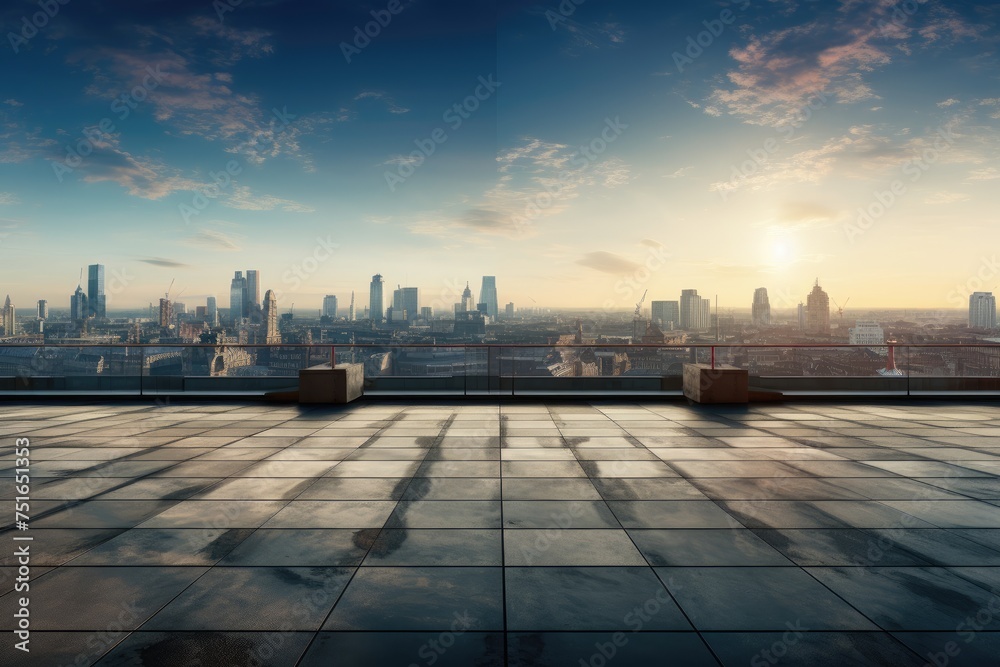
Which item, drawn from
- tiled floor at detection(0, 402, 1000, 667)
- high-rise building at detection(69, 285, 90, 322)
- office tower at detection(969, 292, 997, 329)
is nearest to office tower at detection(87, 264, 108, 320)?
high-rise building at detection(69, 285, 90, 322)

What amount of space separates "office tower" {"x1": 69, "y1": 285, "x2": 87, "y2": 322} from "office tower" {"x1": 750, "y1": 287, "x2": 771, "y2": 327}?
23262 millimetres

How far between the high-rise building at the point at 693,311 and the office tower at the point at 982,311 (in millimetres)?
7676

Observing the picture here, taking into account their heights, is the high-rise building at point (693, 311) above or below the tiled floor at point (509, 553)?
above

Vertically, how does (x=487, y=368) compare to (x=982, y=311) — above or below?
below

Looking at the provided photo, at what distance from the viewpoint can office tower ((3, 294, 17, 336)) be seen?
50.7 feet

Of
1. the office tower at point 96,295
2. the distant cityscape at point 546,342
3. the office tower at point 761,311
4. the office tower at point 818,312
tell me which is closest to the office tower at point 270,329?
the distant cityscape at point 546,342

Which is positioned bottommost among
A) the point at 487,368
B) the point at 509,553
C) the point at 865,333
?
the point at 509,553

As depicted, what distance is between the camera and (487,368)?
13914 millimetres

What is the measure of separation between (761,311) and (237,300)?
24.1 m

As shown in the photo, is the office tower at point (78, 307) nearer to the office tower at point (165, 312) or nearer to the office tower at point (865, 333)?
the office tower at point (165, 312)

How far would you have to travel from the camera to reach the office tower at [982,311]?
15107 mm

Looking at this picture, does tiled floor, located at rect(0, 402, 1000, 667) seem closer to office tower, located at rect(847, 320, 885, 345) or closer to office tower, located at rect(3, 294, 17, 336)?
office tower, located at rect(847, 320, 885, 345)

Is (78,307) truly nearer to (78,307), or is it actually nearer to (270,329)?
(78,307)

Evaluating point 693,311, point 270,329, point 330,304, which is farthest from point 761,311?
point 330,304
